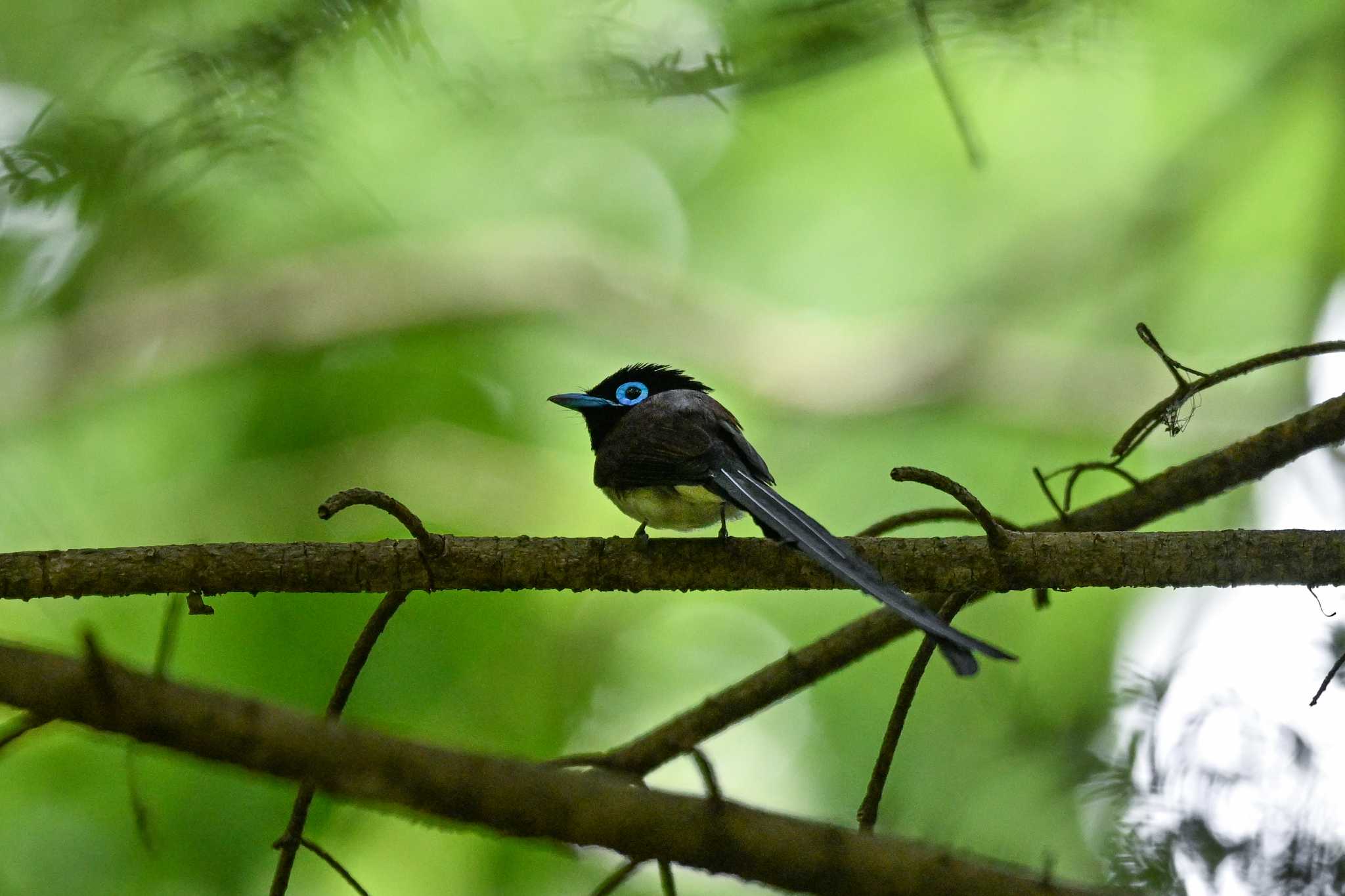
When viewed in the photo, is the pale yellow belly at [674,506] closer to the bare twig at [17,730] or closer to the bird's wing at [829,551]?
the bird's wing at [829,551]

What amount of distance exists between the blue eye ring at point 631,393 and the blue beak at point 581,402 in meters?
0.06

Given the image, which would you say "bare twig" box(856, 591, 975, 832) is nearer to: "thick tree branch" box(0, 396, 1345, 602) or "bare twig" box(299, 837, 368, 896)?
"thick tree branch" box(0, 396, 1345, 602)

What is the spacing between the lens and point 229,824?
14.0ft

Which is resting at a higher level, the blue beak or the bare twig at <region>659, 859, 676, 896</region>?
the blue beak

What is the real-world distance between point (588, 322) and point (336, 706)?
4520 mm

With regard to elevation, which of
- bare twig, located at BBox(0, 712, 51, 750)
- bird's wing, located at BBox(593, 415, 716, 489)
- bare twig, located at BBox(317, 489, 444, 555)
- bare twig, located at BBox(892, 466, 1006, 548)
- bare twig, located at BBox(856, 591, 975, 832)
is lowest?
bare twig, located at BBox(0, 712, 51, 750)

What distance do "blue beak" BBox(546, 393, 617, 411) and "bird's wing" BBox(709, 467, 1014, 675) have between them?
87 cm

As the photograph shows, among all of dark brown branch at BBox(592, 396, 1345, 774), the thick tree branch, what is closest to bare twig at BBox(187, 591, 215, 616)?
the thick tree branch

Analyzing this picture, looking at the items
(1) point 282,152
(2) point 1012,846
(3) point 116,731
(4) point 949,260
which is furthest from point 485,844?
(4) point 949,260

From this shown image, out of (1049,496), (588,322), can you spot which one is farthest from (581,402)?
(588,322)

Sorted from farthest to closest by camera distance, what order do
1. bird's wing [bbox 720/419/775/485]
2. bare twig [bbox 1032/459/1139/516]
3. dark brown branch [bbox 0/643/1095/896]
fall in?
bird's wing [bbox 720/419/775/485] → bare twig [bbox 1032/459/1139/516] → dark brown branch [bbox 0/643/1095/896]

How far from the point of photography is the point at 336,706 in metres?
2.13

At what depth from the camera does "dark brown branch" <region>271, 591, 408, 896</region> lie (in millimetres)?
2037

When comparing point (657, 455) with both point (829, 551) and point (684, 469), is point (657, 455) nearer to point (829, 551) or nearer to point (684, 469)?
point (684, 469)
